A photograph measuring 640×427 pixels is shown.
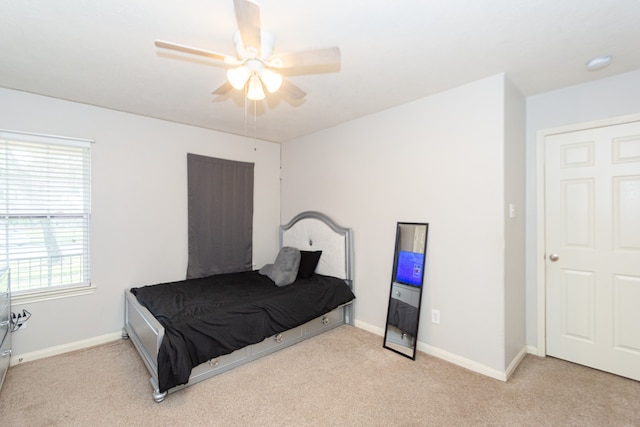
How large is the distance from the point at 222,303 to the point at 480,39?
285 centimetres

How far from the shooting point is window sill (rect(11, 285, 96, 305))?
106 inches

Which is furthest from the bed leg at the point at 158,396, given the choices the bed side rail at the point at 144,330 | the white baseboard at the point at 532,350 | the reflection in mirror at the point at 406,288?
the white baseboard at the point at 532,350

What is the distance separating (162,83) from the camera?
2.55 m

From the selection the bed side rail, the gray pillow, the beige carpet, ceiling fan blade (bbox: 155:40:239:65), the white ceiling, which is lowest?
the beige carpet

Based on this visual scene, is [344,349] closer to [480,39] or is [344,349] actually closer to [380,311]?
[380,311]

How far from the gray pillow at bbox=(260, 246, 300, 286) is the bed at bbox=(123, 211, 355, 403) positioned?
0.05 metres

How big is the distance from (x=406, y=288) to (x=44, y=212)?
3.61 m

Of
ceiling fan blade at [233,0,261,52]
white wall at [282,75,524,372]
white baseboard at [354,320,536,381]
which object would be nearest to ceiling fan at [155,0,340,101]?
ceiling fan blade at [233,0,261,52]

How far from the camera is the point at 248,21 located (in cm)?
139

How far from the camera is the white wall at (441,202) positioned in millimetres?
2443

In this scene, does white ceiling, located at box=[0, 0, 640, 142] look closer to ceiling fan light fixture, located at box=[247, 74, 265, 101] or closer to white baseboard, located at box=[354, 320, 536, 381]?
ceiling fan light fixture, located at box=[247, 74, 265, 101]

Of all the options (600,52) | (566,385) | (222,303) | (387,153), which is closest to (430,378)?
(566,385)

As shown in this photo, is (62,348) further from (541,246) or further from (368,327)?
(541,246)

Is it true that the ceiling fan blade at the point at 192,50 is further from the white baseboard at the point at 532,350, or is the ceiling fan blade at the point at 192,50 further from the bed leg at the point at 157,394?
the white baseboard at the point at 532,350
